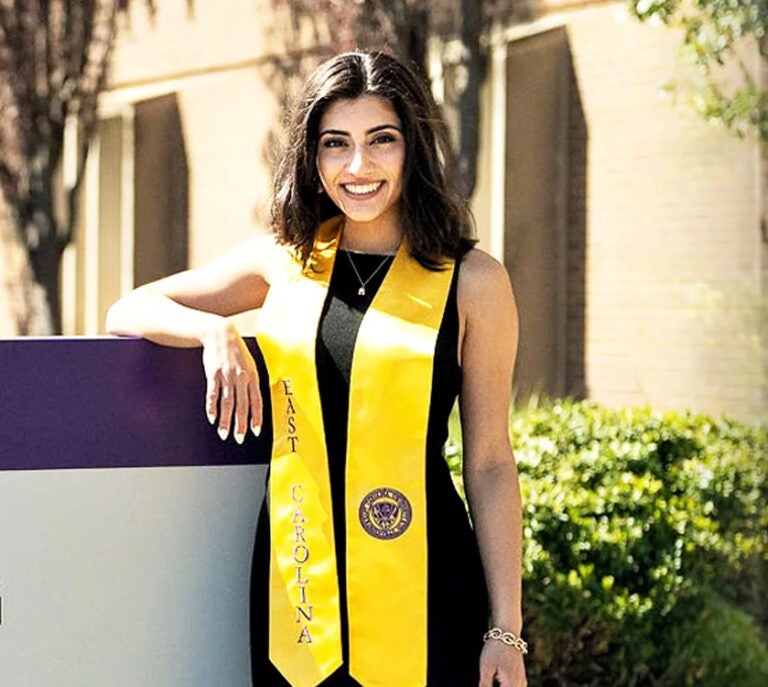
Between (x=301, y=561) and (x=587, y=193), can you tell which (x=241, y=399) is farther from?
(x=587, y=193)

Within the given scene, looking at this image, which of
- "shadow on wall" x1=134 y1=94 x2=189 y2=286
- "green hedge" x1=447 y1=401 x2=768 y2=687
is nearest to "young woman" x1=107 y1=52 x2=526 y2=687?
"green hedge" x1=447 y1=401 x2=768 y2=687

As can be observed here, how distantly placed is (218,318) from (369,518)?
1.41 ft

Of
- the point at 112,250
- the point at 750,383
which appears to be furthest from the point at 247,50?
the point at 750,383

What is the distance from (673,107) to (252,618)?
5219 mm

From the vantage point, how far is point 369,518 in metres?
2.94

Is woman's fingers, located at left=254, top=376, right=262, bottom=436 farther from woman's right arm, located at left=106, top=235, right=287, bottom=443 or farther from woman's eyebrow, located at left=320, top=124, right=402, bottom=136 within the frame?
woman's eyebrow, located at left=320, top=124, right=402, bottom=136

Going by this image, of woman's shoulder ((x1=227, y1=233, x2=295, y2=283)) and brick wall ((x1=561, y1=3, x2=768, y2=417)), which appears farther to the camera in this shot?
brick wall ((x1=561, y1=3, x2=768, y2=417))

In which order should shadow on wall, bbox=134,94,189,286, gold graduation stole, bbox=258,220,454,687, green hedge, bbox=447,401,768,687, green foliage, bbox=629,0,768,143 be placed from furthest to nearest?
shadow on wall, bbox=134,94,189,286 → green foliage, bbox=629,0,768,143 → green hedge, bbox=447,401,768,687 → gold graduation stole, bbox=258,220,454,687

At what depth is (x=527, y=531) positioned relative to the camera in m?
5.24

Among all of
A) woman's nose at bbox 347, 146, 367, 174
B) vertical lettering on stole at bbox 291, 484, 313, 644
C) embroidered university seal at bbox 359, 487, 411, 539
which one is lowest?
vertical lettering on stole at bbox 291, 484, 313, 644

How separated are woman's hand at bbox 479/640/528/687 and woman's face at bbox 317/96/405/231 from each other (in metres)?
0.74

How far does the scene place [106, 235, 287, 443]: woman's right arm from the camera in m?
2.98

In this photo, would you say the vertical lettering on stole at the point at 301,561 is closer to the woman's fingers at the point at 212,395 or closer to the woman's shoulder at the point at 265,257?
the woman's fingers at the point at 212,395

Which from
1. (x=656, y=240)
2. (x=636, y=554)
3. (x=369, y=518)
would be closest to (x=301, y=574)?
(x=369, y=518)
